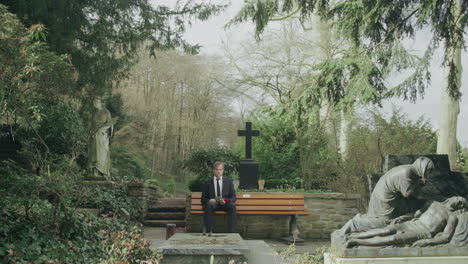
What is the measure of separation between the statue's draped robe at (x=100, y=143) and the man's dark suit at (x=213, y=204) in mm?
4538

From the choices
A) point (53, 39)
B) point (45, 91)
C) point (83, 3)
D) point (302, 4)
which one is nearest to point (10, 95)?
point (45, 91)

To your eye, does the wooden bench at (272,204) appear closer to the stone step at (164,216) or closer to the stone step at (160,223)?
the stone step at (160,223)

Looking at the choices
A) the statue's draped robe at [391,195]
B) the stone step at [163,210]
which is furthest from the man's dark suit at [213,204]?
the stone step at [163,210]

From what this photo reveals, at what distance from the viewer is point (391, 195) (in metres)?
5.33

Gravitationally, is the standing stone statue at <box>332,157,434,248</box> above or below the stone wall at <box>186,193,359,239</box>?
above

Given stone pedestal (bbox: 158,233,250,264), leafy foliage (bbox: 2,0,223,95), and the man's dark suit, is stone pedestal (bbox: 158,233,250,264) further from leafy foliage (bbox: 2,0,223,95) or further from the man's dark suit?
leafy foliage (bbox: 2,0,223,95)

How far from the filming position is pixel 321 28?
17938mm

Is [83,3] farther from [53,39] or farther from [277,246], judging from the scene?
[277,246]

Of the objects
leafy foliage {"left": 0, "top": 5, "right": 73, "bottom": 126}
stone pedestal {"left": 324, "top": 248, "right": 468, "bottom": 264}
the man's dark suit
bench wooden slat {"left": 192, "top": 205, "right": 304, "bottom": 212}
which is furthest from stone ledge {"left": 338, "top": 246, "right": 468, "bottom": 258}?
bench wooden slat {"left": 192, "top": 205, "right": 304, "bottom": 212}

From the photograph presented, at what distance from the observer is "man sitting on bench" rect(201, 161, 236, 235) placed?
786cm

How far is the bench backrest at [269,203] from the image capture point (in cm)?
922

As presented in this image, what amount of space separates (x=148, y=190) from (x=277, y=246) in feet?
15.9

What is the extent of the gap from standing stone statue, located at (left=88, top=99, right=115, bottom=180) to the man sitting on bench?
14.4 ft

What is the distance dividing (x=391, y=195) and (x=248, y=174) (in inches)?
225
